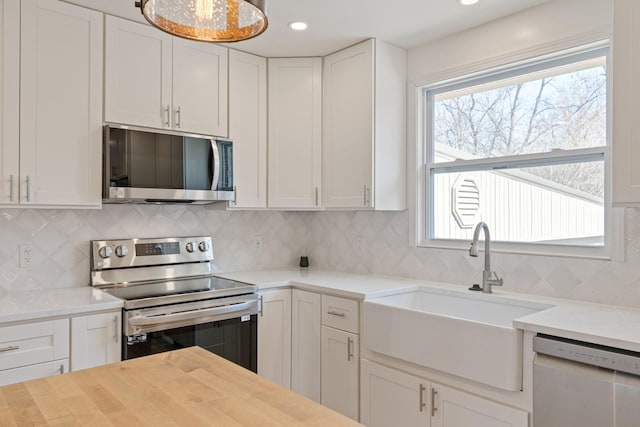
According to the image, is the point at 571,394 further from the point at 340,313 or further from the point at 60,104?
the point at 60,104

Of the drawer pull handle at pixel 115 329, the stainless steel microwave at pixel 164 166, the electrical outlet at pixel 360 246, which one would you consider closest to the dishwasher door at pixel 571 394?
the electrical outlet at pixel 360 246

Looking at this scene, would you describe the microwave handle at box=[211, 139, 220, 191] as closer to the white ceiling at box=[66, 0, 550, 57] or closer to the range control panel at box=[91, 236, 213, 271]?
the range control panel at box=[91, 236, 213, 271]

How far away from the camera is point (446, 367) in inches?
81.5

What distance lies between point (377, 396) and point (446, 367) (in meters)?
0.52

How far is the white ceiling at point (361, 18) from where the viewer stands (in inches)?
94.0

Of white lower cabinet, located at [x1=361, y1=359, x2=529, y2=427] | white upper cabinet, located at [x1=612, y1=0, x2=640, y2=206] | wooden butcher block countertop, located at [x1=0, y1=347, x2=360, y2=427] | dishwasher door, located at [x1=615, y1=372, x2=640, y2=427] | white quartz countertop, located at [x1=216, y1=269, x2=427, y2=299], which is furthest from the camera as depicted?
white quartz countertop, located at [x1=216, y1=269, x2=427, y2=299]

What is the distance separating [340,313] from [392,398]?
1.77 ft

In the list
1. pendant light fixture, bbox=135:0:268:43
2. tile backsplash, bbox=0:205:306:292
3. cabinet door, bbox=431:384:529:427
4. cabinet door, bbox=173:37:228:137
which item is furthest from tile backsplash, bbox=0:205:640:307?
pendant light fixture, bbox=135:0:268:43

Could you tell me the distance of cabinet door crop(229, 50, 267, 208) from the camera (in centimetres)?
304

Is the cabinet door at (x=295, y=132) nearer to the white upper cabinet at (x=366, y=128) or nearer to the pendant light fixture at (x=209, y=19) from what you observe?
the white upper cabinet at (x=366, y=128)

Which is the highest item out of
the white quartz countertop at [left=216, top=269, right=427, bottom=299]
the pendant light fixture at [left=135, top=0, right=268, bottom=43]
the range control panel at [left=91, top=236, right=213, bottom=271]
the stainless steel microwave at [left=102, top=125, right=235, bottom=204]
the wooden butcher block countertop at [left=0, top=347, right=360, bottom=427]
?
the pendant light fixture at [left=135, top=0, right=268, bottom=43]

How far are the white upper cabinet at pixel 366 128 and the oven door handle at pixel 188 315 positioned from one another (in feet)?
3.10

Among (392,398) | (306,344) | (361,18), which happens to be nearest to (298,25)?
(361,18)

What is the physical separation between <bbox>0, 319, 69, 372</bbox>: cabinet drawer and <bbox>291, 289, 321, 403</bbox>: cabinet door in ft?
4.29
